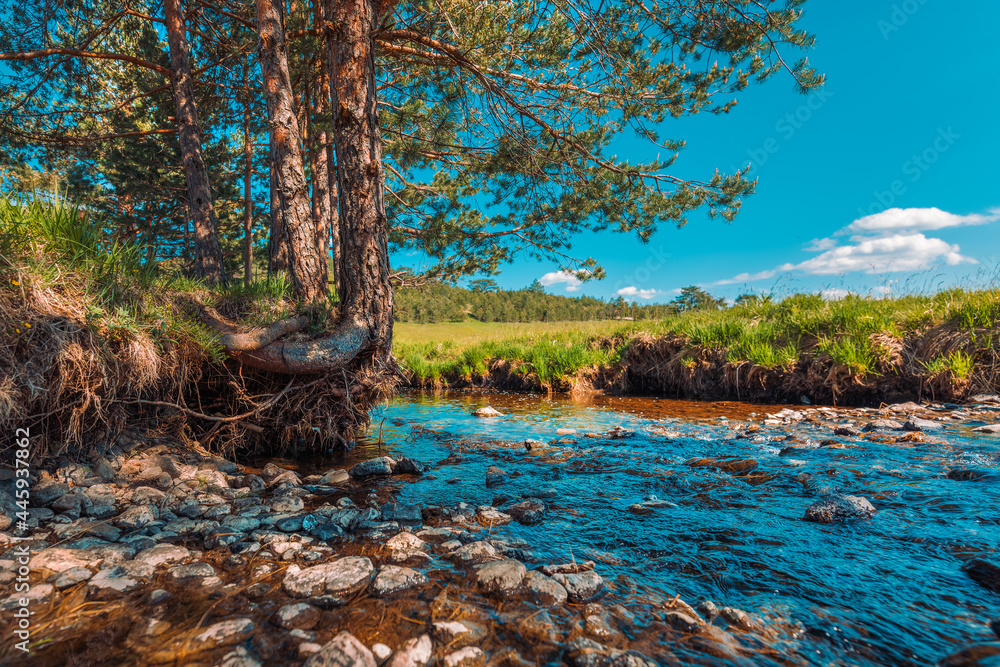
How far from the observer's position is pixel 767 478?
12.5 ft

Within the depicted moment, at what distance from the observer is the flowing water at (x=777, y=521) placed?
6.30ft

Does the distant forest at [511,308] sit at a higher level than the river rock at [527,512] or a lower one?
higher

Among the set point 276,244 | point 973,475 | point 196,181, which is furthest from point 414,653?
point 196,181

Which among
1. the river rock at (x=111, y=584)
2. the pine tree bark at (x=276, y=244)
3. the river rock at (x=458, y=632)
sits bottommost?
the river rock at (x=458, y=632)

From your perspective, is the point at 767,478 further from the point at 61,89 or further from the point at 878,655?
the point at 61,89

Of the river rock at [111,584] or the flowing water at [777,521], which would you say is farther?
the river rock at [111,584]

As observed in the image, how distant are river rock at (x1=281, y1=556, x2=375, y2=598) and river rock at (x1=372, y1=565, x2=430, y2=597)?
7 centimetres

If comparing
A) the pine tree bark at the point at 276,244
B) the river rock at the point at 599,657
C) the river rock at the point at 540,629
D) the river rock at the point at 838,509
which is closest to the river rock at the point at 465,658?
the river rock at the point at 540,629

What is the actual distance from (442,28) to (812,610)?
26.2 ft

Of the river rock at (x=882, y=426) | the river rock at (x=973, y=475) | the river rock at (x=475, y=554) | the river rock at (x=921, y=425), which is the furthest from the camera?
the river rock at (x=882, y=426)

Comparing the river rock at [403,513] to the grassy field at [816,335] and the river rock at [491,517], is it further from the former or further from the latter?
the grassy field at [816,335]

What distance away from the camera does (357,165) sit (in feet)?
15.3

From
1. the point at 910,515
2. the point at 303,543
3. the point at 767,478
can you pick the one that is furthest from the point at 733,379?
the point at 303,543

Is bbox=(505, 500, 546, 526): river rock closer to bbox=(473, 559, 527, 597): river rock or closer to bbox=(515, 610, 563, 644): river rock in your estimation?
bbox=(473, 559, 527, 597): river rock
